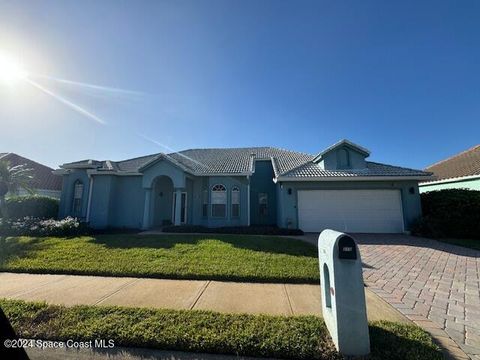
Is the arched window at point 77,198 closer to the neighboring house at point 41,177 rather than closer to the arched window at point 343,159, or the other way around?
the neighboring house at point 41,177

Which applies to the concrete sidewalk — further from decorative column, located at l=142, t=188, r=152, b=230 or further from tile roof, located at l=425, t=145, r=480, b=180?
tile roof, located at l=425, t=145, r=480, b=180

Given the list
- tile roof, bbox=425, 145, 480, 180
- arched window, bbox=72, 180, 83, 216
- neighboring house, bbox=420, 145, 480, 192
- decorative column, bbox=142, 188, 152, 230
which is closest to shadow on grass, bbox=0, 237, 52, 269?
decorative column, bbox=142, 188, 152, 230

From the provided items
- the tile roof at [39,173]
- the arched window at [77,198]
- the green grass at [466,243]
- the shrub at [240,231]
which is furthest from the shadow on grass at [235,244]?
the tile roof at [39,173]

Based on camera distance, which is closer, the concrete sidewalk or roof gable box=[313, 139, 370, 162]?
the concrete sidewalk

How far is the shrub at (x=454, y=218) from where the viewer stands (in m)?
12.1

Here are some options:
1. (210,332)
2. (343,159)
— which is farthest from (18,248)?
(343,159)

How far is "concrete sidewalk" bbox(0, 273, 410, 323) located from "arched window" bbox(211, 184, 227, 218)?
32.4 feet

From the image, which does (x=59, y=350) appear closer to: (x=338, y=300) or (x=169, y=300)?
(x=169, y=300)

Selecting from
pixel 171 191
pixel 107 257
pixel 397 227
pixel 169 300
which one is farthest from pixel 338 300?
pixel 171 191

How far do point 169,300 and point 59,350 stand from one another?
186cm

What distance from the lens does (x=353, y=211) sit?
1371 centimetres

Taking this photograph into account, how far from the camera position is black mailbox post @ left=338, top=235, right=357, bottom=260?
3.17m

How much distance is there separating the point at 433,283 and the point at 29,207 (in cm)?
2112

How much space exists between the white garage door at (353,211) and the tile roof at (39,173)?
24063 millimetres
